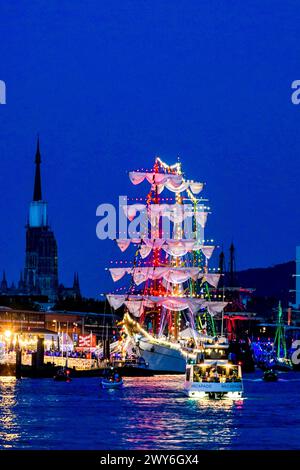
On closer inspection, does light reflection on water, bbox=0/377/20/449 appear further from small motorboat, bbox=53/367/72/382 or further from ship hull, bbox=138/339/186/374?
ship hull, bbox=138/339/186/374

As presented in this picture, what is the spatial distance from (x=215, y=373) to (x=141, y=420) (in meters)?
14.3

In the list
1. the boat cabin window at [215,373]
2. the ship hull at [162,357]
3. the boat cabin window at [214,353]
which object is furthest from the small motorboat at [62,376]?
the boat cabin window at [215,373]

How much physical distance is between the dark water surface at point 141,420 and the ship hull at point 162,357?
1534 inches

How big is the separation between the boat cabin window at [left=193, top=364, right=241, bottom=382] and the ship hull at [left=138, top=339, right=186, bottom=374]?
178 ft

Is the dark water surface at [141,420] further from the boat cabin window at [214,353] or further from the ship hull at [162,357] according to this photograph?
the ship hull at [162,357]

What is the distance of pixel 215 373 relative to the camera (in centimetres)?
8044

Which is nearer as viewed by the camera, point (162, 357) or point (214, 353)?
point (214, 353)

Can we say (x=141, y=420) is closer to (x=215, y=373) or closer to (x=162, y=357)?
(x=215, y=373)

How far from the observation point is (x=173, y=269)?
145m

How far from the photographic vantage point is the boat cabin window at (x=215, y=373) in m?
80.2

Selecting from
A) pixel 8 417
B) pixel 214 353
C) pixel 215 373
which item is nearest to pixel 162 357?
pixel 214 353
